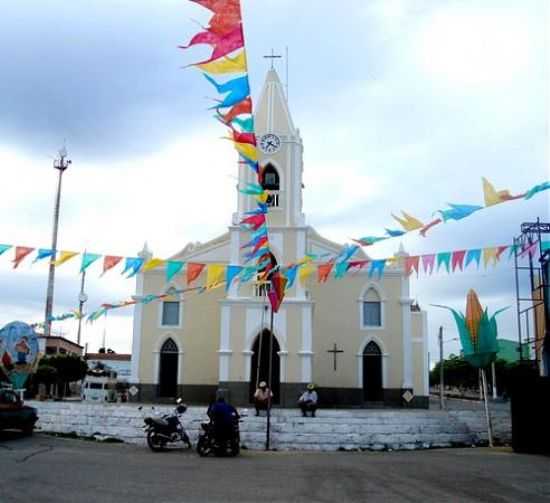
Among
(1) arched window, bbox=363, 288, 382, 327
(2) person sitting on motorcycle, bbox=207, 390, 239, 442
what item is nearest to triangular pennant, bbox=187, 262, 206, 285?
(2) person sitting on motorcycle, bbox=207, 390, 239, 442

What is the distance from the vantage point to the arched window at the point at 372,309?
30.5m

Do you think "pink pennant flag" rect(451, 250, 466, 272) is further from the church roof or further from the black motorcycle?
the church roof

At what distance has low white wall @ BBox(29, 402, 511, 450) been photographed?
18.3 meters

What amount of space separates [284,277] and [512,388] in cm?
672

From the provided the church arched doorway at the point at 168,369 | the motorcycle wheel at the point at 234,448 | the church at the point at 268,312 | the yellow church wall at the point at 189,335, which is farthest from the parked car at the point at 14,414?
the church arched doorway at the point at 168,369

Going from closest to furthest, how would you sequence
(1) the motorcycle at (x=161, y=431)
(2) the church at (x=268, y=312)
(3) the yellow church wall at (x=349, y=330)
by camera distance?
(1) the motorcycle at (x=161, y=431) → (2) the church at (x=268, y=312) → (3) the yellow church wall at (x=349, y=330)

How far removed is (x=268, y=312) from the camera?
2705 cm

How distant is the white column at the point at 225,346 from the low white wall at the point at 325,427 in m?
5.11

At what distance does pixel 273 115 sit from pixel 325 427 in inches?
607

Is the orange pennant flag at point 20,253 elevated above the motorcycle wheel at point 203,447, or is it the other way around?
the orange pennant flag at point 20,253

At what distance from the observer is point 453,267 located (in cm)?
1620

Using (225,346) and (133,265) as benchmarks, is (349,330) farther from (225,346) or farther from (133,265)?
(133,265)

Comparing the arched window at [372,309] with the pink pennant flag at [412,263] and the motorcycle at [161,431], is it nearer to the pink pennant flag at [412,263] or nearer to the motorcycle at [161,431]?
the pink pennant flag at [412,263]

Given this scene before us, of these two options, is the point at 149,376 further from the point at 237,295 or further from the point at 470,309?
the point at 470,309
